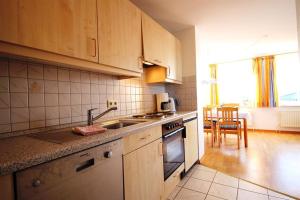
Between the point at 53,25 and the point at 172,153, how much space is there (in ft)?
5.39

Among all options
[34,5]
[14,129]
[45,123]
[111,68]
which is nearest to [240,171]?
[111,68]

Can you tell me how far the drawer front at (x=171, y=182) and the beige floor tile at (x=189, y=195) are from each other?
0.34 ft

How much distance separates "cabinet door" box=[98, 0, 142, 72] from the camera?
4.35ft

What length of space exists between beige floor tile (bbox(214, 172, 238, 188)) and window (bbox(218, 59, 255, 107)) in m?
3.69

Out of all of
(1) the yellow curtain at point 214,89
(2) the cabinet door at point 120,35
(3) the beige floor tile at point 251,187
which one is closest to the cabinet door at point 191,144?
(3) the beige floor tile at point 251,187

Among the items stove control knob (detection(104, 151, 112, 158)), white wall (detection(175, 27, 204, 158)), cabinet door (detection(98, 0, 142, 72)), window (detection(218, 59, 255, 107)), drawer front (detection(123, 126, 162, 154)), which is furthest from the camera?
window (detection(218, 59, 255, 107))

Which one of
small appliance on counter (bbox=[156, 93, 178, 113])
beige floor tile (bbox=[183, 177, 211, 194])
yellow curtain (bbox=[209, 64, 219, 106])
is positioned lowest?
beige floor tile (bbox=[183, 177, 211, 194])

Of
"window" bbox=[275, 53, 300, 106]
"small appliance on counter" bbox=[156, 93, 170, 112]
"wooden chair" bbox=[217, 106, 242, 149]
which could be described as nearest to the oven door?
"small appliance on counter" bbox=[156, 93, 170, 112]

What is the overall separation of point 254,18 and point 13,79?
10.3 ft

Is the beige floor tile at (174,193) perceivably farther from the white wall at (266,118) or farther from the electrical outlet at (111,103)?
the white wall at (266,118)

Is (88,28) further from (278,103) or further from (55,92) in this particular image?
(278,103)

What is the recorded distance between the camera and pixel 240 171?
2.30 meters

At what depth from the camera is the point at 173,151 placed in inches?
74.4

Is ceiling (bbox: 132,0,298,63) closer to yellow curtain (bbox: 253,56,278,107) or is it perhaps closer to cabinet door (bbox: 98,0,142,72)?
cabinet door (bbox: 98,0,142,72)
